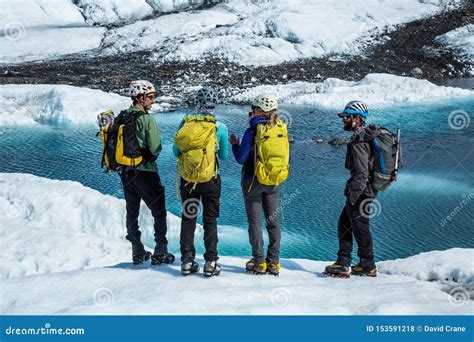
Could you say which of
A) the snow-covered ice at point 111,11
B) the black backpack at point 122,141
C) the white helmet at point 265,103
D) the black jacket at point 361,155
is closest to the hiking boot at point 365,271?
the black jacket at point 361,155

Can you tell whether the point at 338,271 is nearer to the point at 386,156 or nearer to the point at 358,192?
the point at 358,192

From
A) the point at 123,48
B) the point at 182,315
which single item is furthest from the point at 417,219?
the point at 123,48

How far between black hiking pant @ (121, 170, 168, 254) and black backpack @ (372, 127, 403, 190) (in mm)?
2533

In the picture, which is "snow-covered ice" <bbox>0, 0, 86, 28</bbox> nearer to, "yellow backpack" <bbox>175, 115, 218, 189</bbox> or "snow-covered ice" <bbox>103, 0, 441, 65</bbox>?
"snow-covered ice" <bbox>103, 0, 441, 65</bbox>

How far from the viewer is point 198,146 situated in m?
5.56

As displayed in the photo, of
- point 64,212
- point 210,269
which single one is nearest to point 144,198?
point 210,269

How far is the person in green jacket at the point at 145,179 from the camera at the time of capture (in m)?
5.80

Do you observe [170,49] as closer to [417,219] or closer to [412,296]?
[417,219]

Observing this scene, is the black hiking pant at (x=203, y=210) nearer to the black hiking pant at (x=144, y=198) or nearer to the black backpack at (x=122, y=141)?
the black hiking pant at (x=144, y=198)

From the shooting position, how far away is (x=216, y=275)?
5.88 m

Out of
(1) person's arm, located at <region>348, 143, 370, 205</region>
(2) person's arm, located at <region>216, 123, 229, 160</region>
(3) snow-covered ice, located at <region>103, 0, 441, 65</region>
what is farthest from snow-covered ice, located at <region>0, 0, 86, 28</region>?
(1) person's arm, located at <region>348, 143, 370, 205</region>

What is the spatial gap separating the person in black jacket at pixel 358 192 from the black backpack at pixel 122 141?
230 centimetres

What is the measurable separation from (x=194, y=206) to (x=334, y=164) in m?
11.4

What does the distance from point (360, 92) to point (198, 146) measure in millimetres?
21241
